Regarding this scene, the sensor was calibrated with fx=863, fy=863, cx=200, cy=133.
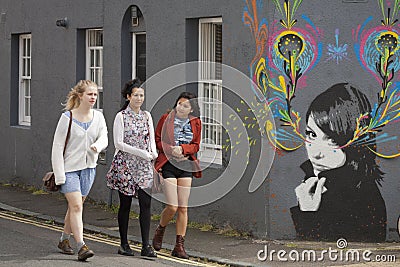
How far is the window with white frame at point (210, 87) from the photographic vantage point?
13.4 meters

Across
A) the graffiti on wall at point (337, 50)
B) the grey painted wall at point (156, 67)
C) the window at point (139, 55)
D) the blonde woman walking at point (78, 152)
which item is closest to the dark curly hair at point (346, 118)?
the grey painted wall at point (156, 67)

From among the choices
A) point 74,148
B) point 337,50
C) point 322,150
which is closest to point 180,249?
point 74,148

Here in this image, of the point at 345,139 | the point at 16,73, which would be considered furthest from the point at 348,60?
the point at 16,73

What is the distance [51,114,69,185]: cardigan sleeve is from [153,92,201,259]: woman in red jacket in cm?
126

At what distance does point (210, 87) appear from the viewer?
13570 mm

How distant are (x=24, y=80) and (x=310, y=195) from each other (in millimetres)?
9286

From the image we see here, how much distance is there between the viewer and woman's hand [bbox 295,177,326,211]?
479 inches

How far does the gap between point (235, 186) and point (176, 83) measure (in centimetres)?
213

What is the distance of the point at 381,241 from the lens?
39.6 ft

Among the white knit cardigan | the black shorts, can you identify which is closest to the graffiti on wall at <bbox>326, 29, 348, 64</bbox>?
the black shorts

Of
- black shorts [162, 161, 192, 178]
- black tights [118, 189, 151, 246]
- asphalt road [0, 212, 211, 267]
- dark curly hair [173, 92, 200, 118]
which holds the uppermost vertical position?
dark curly hair [173, 92, 200, 118]

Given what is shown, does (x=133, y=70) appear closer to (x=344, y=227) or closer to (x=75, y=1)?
(x=75, y=1)

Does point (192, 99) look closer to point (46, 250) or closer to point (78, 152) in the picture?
point (78, 152)

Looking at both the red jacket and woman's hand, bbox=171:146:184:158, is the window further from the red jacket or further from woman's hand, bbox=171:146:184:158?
woman's hand, bbox=171:146:184:158
